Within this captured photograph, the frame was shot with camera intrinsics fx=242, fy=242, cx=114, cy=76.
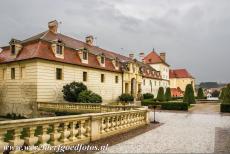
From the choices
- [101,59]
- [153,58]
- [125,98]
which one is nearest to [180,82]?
[153,58]

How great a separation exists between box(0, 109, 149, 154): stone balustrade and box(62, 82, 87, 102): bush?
44.5 ft

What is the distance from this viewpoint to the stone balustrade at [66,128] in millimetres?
5523

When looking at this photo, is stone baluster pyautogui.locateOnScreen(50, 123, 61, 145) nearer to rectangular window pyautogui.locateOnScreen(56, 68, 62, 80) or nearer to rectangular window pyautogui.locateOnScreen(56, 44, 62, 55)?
rectangular window pyautogui.locateOnScreen(56, 68, 62, 80)

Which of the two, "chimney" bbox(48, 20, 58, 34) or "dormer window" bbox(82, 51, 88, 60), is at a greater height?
"chimney" bbox(48, 20, 58, 34)

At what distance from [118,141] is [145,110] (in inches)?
216

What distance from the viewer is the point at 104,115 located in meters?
9.30

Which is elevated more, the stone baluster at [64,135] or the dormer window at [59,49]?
the dormer window at [59,49]

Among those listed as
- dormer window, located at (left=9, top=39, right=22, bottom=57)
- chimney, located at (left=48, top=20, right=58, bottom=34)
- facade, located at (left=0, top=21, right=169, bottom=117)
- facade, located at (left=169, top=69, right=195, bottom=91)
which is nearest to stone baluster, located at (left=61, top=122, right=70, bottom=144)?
facade, located at (left=0, top=21, right=169, bottom=117)

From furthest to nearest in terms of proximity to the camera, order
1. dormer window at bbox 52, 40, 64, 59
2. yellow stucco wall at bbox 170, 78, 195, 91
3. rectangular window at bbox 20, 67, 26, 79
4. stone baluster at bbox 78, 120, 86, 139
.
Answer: yellow stucco wall at bbox 170, 78, 195, 91, dormer window at bbox 52, 40, 64, 59, rectangular window at bbox 20, 67, 26, 79, stone baluster at bbox 78, 120, 86, 139

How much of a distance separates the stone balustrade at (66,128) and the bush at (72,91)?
1355cm

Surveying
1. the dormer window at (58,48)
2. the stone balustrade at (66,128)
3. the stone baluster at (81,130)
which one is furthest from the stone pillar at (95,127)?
the dormer window at (58,48)

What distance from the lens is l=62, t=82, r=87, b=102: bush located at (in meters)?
25.4

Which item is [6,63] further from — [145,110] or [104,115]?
[104,115]

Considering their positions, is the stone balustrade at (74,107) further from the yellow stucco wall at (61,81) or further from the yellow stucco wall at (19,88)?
the yellow stucco wall at (19,88)
